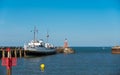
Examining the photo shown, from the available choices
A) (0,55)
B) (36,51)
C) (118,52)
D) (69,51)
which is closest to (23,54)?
(36,51)

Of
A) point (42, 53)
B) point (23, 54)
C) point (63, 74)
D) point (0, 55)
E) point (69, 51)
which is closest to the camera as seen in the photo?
point (63, 74)

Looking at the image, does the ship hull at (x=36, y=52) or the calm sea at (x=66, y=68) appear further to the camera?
the ship hull at (x=36, y=52)

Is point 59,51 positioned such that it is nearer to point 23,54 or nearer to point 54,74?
point 23,54

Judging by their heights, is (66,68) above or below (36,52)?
below

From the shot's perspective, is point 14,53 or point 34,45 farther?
point 34,45

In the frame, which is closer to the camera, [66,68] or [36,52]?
[66,68]

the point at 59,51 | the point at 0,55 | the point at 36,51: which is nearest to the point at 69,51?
the point at 59,51

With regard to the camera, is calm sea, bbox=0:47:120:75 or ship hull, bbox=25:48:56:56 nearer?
calm sea, bbox=0:47:120:75

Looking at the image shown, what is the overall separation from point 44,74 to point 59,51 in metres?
113

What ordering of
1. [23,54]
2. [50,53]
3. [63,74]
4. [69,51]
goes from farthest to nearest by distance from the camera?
[69,51], [50,53], [23,54], [63,74]

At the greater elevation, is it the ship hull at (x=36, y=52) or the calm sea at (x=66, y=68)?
the ship hull at (x=36, y=52)

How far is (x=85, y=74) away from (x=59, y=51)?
4410 inches

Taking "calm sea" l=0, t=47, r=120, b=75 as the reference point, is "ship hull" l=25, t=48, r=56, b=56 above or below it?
above

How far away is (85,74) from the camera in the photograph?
4653 cm
